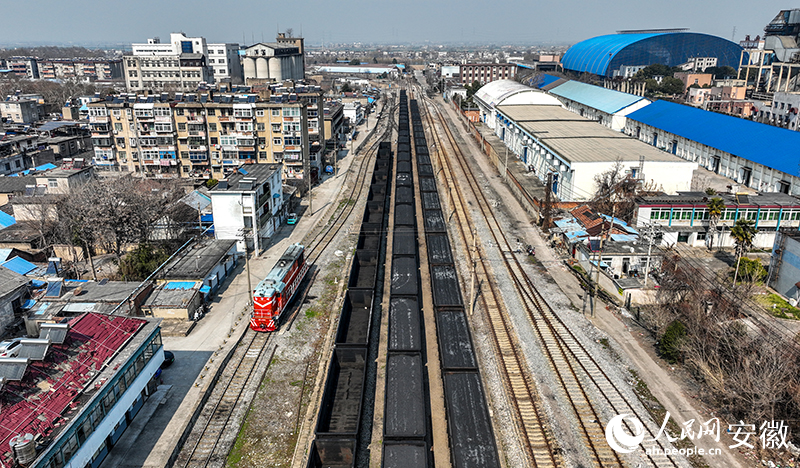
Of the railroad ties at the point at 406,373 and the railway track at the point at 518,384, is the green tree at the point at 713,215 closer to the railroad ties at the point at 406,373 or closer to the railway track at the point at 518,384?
the railway track at the point at 518,384

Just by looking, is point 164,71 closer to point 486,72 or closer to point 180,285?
point 486,72

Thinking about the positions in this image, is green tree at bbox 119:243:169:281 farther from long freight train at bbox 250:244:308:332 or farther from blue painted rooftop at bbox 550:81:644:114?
blue painted rooftop at bbox 550:81:644:114

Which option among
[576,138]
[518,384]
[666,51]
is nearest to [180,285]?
[518,384]

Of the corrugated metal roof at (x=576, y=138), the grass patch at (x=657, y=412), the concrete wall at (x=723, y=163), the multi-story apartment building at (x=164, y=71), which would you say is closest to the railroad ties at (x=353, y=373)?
the grass patch at (x=657, y=412)

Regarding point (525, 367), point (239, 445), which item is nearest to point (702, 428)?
point (525, 367)

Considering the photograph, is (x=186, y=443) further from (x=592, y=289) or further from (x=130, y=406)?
(x=592, y=289)
